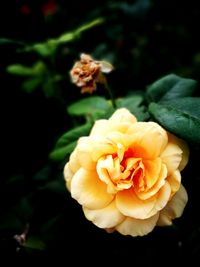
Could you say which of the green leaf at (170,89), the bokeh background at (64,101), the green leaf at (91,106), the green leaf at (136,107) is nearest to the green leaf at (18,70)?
the bokeh background at (64,101)

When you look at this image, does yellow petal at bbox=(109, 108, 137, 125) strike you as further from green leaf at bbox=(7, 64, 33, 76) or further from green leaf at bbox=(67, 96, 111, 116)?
green leaf at bbox=(7, 64, 33, 76)

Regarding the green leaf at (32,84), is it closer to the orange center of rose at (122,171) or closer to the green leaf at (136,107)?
the green leaf at (136,107)

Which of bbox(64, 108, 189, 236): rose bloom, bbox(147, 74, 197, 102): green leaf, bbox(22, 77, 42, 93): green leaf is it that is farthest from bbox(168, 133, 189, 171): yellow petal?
bbox(22, 77, 42, 93): green leaf

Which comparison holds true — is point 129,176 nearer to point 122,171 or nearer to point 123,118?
point 122,171

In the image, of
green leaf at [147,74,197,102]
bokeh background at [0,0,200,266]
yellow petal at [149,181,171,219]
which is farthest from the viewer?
bokeh background at [0,0,200,266]

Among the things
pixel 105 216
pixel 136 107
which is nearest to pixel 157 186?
pixel 105 216

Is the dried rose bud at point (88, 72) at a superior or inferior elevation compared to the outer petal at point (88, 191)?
superior
